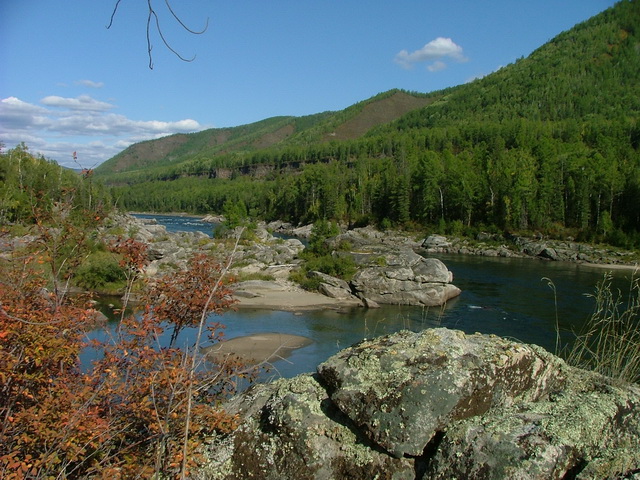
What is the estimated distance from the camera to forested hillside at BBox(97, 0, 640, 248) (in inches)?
2923

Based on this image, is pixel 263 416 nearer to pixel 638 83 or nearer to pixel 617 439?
pixel 617 439

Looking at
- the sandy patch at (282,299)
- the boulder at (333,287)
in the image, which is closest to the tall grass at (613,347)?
the sandy patch at (282,299)

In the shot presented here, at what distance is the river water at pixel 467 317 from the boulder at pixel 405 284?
1271 millimetres

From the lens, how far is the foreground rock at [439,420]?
438 cm

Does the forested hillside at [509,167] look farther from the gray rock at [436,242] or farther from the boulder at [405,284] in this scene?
the boulder at [405,284]

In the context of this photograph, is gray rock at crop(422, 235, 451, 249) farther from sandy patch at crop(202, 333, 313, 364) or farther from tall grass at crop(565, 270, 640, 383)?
tall grass at crop(565, 270, 640, 383)

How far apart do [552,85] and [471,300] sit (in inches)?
6112

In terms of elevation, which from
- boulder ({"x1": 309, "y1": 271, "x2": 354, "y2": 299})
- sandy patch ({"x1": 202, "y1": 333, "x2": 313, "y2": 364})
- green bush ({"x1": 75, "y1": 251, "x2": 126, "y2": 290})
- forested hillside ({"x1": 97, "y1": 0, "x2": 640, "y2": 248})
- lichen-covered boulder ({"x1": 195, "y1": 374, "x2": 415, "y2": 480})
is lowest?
sandy patch ({"x1": 202, "y1": 333, "x2": 313, "y2": 364})

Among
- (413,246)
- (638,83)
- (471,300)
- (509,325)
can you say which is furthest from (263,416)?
(638,83)

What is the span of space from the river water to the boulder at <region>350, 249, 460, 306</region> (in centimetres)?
127

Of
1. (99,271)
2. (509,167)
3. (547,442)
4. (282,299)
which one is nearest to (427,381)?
(547,442)

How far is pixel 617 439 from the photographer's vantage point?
4.78m

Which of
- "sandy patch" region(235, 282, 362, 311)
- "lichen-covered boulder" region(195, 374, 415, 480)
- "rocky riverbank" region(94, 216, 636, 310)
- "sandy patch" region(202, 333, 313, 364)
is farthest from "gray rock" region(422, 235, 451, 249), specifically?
"lichen-covered boulder" region(195, 374, 415, 480)

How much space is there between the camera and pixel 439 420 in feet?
15.3
